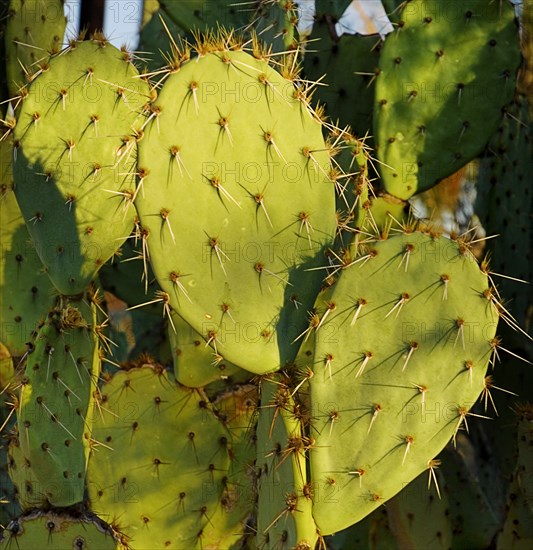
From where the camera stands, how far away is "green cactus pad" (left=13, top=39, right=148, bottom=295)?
7.12 feet

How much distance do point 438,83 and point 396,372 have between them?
3.45 ft

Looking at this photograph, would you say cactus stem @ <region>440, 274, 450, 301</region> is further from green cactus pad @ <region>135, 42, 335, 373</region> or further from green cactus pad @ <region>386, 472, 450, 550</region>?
green cactus pad @ <region>386, 472, 450, 550</region>

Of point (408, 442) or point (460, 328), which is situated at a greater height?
point (460, 328)

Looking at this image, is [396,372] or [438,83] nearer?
[396,372]

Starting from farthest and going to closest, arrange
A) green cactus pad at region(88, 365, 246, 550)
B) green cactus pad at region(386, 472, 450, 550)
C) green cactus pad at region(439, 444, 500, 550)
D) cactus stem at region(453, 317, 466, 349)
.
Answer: green cactus pad at region(439, 444, 500, 550)
green cactus pad at region(386, 472, 450, 550)
green cactus pad at region(88, 365, 246, 550)
cactus stem at region(453, 317, 466, 349)

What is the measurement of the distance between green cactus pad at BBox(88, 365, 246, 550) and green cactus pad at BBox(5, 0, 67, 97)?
3.04 ft

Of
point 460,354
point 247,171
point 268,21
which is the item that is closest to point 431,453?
point 460,354

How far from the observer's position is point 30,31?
8.81 ft

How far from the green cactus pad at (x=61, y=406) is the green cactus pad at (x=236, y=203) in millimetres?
432

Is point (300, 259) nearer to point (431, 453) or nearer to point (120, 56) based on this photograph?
point (431, 453)

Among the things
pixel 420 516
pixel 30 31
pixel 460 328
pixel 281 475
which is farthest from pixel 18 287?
pixel 460 328

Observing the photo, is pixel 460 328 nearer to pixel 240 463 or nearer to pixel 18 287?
pixel 240 463

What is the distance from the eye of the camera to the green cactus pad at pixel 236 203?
178 cm

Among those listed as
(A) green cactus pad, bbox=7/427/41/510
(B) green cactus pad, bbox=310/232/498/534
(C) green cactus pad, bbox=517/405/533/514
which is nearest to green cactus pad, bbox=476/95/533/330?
(C) green cactus pad, bbox=517/405/533/514
